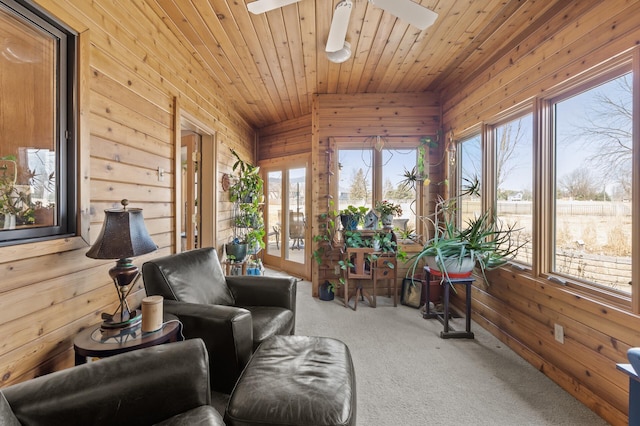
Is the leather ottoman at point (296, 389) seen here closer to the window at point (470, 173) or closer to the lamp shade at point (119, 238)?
the lamp shade at point (119, 238)

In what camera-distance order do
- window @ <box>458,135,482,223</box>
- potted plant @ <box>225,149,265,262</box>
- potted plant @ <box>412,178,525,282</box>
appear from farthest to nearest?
potted plant @ <box>225,149,265,262</box> → window @ <box>458,135,482,223</box> → potted plant @ <box>412,178,525,282</box>

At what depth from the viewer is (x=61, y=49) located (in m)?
1.48

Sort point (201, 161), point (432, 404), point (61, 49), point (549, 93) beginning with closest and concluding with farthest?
point (61, 49), point (432, 404), point (549, 93), point (201, 161)

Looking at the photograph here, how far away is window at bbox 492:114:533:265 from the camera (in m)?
2.50

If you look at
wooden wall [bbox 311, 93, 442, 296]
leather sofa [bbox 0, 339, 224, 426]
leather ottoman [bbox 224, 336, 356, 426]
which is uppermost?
wooden wall [bbox 311, 93, 442, 296]

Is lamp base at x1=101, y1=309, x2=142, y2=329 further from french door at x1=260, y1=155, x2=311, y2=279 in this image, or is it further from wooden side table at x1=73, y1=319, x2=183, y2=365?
french door at x1=260, y1=155, x2=311, y2=279

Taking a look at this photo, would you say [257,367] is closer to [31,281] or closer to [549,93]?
[31,281]

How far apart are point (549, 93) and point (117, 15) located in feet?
9.86

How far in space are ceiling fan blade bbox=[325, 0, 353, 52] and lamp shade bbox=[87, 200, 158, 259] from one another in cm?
181

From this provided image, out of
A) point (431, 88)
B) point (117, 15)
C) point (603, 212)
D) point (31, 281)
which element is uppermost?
point (431, 88)

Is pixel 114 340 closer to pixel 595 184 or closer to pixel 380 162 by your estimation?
pixel 595 184

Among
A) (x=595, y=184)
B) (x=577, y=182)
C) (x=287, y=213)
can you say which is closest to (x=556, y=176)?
(x=577, y=182)

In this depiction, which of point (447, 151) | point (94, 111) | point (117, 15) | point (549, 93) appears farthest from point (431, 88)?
point (94, 111)

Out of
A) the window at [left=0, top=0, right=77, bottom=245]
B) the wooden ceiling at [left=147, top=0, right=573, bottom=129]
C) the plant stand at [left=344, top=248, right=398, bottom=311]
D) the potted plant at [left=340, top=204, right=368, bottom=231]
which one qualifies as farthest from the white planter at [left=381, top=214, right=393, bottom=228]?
the window at [left=0, top=0, right=77, bottom=245]
